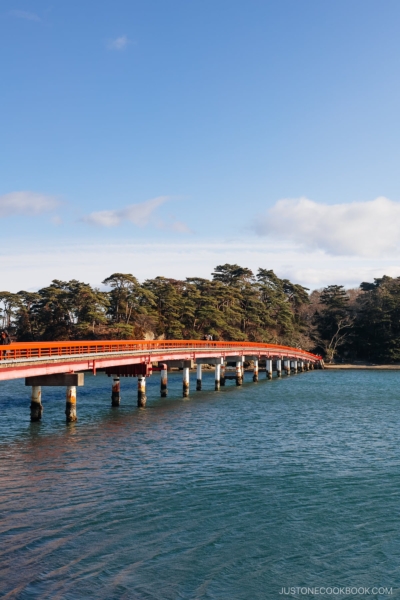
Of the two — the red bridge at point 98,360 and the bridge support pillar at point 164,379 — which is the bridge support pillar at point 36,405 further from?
the bridge support pillar at point 164,379

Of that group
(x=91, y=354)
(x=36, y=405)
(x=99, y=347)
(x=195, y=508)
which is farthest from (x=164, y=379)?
(x=195, y=508)

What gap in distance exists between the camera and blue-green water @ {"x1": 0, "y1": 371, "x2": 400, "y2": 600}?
1452 cm

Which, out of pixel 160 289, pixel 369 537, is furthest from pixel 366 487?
pixel 160 289

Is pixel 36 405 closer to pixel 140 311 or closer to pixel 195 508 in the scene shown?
pixel 195 508

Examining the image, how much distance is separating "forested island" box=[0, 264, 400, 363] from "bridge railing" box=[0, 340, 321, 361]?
81.1 ft

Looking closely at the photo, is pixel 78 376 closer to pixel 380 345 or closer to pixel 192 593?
pixel 192 593

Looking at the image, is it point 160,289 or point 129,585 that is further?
point 160,289

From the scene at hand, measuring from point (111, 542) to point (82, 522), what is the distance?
6.47ft

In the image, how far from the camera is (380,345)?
124812 mm

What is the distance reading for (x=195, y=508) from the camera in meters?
20.0

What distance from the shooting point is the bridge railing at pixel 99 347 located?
34.0 m

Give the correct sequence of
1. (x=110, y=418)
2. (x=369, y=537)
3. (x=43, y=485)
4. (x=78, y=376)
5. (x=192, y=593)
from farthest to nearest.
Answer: (x=110, y=418)
(x=78, y=376)
(x=43, y=485)
(x=369, y=537)
(x=192, y=593)

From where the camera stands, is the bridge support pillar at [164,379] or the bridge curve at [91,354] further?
the bridge support pillar at [164,379]

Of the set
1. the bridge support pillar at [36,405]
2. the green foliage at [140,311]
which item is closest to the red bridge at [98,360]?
the bridge support pillar at [36,405]
